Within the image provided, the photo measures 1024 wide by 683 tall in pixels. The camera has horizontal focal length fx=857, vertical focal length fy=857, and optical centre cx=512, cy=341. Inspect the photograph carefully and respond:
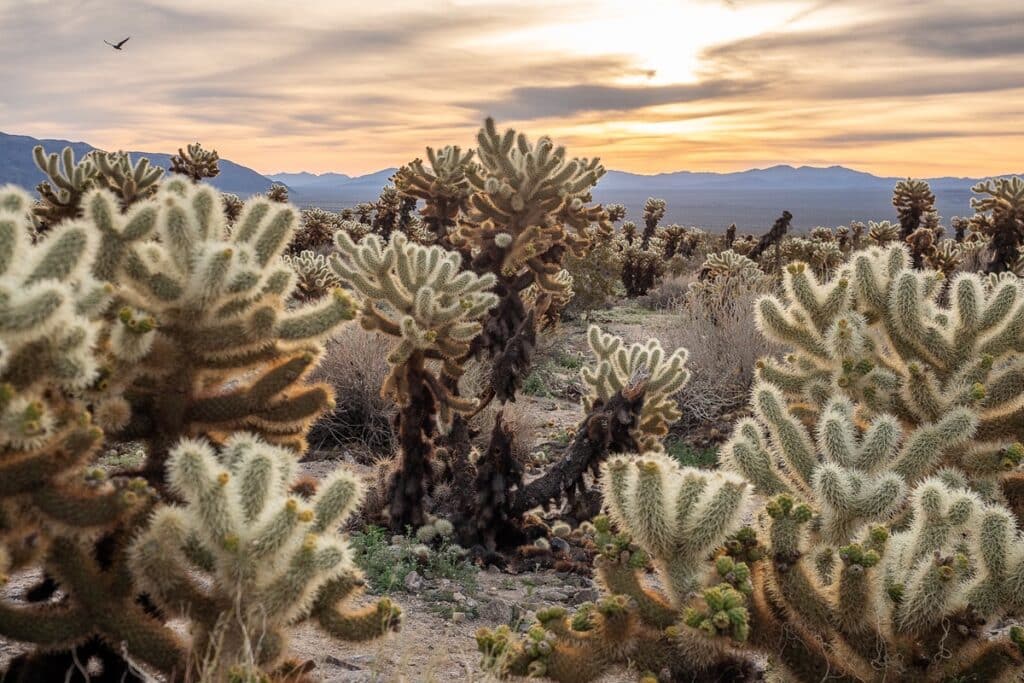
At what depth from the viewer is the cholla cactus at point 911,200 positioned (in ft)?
53.3

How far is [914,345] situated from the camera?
4.54m

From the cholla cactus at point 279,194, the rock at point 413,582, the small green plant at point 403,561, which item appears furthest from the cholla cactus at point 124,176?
the cholla cactus at point 279,194

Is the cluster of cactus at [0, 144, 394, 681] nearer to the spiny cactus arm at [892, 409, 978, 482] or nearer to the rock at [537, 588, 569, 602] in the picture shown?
the rock at [537, 588, 569, 602]

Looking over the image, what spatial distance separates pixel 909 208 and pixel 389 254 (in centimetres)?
1388

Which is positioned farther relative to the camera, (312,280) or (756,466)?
(312,280)

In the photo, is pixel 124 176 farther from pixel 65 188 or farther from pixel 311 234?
pixel 311 234

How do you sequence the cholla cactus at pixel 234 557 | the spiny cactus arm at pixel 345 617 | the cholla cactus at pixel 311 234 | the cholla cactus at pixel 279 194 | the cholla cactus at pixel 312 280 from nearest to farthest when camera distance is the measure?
the cholla cactus at pixel 234 557
the spiny cactus arm at pixel 345 617
the cholla cactus at pixel 312 280
the cholla cactus at pixel 311 234
the cholla cactus at pixel 279 194

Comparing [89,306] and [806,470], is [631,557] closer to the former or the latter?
[806,470]

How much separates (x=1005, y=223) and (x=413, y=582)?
11729 mm

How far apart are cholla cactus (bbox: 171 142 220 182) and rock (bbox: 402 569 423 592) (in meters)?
10.6

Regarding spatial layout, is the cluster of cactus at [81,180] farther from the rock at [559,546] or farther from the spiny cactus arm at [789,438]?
the spiny cactus arm at [789,438]

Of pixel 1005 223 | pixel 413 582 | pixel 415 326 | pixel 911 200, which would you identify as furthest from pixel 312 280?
pixel 911 200

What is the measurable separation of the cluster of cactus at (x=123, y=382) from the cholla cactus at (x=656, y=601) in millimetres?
661

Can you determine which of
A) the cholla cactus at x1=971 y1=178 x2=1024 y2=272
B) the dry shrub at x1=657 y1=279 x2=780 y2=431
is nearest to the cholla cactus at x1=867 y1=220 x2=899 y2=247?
the cholla cactus at x1=971 y1=178 x2=1024 y2=272
